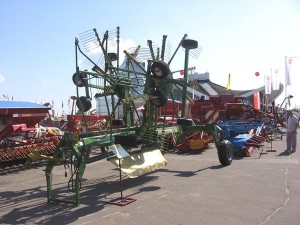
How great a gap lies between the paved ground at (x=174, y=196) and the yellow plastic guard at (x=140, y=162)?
384 millimetres

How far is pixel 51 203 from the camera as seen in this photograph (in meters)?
6.05

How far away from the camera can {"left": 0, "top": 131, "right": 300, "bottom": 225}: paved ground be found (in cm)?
498

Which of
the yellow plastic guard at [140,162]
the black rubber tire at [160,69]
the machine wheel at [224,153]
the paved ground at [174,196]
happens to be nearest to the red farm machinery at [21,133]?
the paved ground at [174,196]

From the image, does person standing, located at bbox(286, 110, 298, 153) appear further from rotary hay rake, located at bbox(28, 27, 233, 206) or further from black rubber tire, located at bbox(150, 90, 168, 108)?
black rubber tire, located at bbox(150, 90, 168, 108)

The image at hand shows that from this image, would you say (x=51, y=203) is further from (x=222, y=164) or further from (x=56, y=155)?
(x=222, y=164)

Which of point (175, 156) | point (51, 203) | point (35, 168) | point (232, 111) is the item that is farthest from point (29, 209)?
point (232, 111)

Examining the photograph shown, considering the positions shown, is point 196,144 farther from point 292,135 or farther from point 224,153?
point 292,135

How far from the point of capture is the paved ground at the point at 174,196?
498 cm

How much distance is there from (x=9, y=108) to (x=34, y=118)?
4.02 feet

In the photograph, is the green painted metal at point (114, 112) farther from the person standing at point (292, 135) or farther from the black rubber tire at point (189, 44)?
the person standing at point (292, 135)

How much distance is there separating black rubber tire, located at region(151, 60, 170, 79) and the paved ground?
2355 mm

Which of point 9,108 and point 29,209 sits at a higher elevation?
point 9,108

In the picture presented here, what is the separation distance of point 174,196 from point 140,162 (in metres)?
1.27

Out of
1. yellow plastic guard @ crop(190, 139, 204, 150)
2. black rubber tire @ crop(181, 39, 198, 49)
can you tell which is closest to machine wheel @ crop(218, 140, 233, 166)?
black rubber tire @ crop(181, 39, 198, 49)
